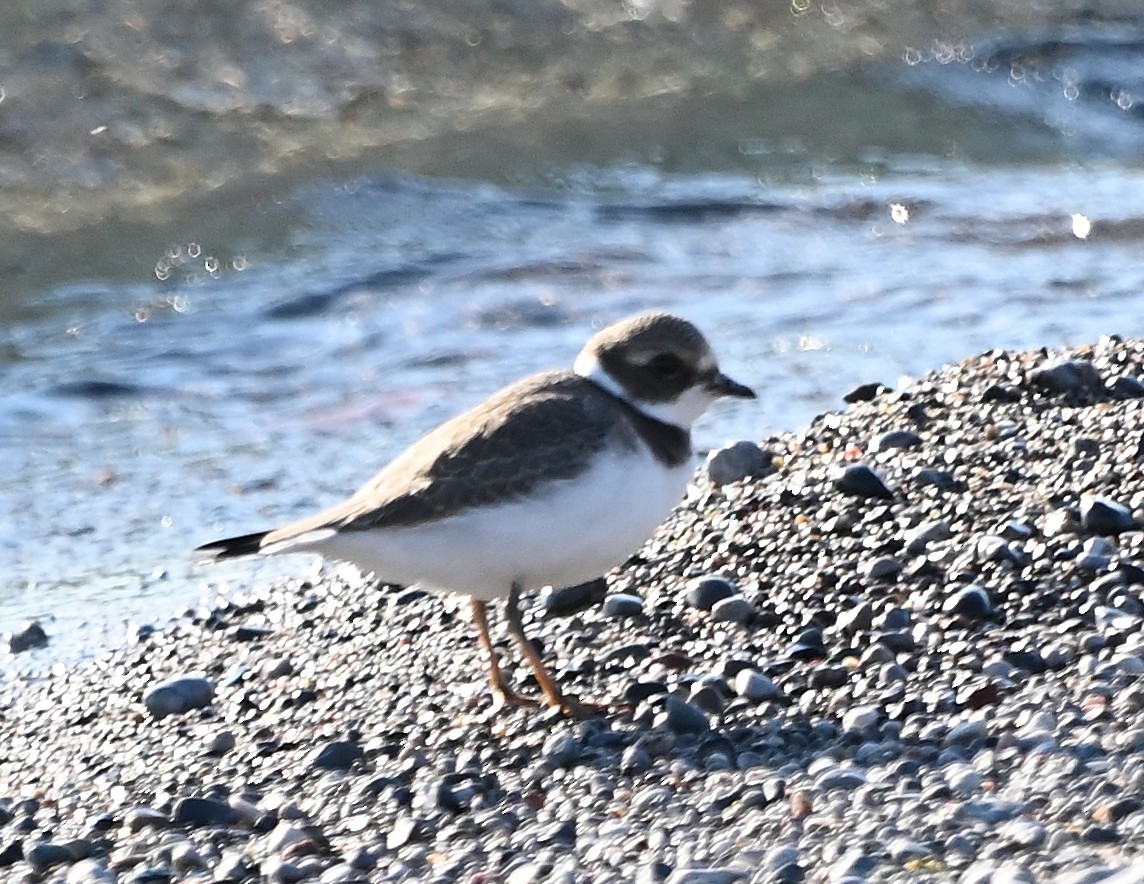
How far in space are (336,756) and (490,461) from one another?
86 centimetres

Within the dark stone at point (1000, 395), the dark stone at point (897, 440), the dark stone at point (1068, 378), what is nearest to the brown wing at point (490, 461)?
the dark stone at point (897, 440)

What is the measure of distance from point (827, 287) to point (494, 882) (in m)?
6.64

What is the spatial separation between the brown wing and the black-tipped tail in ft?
0.11

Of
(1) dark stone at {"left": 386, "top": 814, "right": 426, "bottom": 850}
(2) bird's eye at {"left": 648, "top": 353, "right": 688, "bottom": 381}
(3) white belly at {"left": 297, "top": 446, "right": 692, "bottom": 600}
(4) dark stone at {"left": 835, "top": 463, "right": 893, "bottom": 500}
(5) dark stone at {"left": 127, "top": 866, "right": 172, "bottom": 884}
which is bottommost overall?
(1) dark stone at {"left": 386, "top": 814, "right": 426, "bottom": 850}

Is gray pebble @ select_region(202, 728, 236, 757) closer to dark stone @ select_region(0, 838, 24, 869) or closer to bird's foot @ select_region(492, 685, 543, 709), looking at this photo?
dark stone @ select_region(0, 838, 24, 869)

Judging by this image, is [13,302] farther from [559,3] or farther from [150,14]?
[559,3]

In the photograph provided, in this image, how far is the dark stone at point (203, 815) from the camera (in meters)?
4.55

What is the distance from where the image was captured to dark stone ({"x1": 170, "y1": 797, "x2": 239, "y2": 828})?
14.9 feet

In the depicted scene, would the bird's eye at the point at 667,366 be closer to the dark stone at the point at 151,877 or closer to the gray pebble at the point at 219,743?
the gray pebble at the point at 219,743

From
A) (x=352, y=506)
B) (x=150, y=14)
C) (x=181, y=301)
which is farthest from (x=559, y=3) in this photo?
(x=352, y=506)

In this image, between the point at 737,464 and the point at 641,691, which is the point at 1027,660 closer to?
the point at 641,691

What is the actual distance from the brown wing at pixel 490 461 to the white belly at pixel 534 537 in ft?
0.11

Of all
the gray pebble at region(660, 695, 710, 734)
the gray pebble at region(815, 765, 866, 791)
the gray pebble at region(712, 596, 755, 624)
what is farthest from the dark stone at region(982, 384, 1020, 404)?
the gray pebble at region(815, 765, 866, 791)

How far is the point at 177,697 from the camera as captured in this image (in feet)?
18.1
